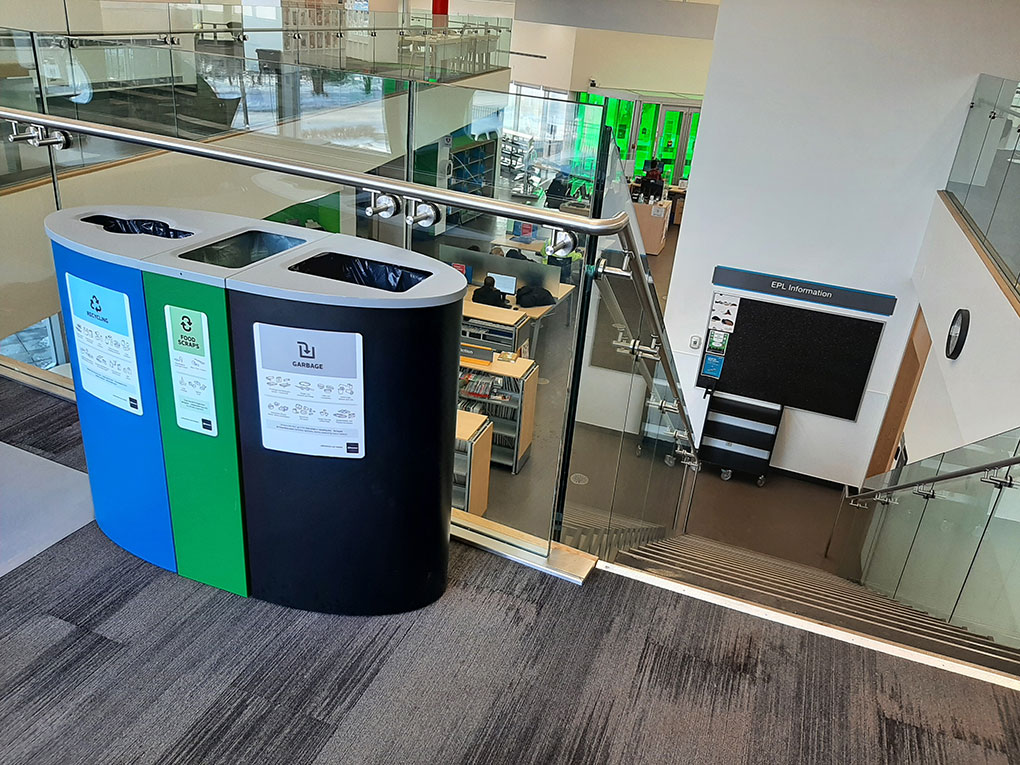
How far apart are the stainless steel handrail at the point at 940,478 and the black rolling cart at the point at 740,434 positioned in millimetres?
2237

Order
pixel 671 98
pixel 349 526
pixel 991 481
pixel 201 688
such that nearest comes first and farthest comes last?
pixel 201 688 → pixel 349 526 → pixel 991 481 → pixel 671 98

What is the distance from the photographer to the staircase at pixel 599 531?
2.68 m

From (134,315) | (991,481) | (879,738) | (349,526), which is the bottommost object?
(991,481)

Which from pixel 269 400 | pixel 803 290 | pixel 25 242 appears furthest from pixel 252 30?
pixel 269 400

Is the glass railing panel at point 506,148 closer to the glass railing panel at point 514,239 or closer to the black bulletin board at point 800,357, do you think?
the glass railing panel at point 514,239

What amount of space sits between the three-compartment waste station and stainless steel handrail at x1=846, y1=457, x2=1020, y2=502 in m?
3.08

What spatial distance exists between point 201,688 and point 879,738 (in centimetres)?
167

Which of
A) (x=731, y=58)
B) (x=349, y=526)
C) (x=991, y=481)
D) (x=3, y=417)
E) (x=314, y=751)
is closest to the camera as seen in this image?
(x=314, y=751)

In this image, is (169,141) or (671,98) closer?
(169,141)

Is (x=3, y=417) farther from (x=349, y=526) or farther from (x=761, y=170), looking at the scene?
(x=761, y=170)

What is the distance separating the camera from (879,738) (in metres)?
2.03

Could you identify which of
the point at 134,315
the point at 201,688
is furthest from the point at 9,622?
the point at 134,315

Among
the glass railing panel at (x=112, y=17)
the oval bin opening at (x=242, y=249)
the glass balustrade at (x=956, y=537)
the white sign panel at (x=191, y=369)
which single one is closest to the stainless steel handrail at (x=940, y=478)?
the glass balustrade at (x=956, y=537)

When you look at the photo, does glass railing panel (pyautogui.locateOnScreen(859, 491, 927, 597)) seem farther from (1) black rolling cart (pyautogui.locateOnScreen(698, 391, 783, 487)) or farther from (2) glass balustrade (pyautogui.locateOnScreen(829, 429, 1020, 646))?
(1) black rolling cart (pyautogui.locateOnScreen(698, 391, 783, 487))
